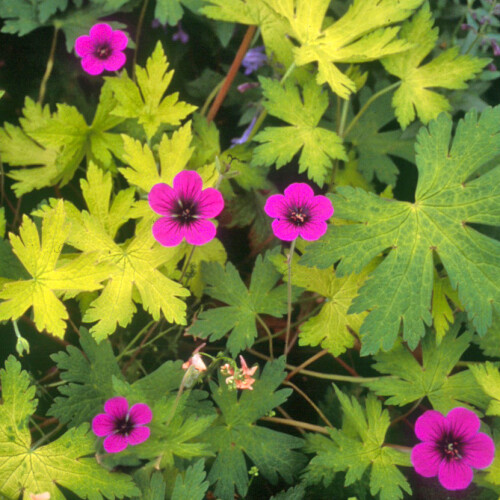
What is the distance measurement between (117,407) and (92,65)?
792mm

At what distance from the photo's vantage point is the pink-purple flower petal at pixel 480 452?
3.79ft

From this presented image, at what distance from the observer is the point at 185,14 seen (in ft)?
5.38

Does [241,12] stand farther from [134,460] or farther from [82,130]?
[134,460]

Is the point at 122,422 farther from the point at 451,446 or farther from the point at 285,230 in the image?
the point at 451,446

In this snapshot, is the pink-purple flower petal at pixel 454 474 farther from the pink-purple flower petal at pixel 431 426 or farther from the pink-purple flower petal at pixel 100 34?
the pink-purple flower petal at pixel 100 34

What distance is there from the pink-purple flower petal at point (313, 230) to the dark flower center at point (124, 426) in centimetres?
53

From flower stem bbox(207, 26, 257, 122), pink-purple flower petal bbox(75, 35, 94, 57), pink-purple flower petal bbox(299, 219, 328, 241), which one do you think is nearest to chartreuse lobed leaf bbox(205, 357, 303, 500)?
pink-purple flower petal bbox(299, 219, 328, 241)

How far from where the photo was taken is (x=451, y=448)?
1171 mm

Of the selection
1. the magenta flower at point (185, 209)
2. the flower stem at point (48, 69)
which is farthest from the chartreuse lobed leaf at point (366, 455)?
the flower stem at point (48, 69)

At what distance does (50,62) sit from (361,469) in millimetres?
→ 1377

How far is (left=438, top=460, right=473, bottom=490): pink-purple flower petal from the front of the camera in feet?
3.74

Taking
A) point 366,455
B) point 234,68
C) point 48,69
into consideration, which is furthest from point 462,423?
point 48,69

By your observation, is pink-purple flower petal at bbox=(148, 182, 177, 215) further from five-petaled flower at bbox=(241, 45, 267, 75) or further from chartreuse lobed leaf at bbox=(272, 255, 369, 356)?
five-petaled flower at bbox=(241, 45, 267, 75)

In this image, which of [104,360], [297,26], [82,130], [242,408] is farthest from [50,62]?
[242,408]
